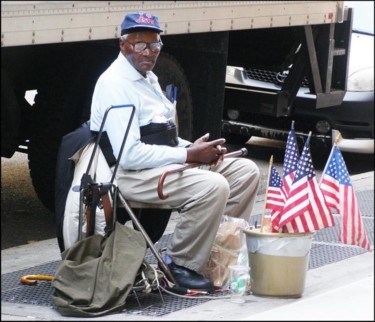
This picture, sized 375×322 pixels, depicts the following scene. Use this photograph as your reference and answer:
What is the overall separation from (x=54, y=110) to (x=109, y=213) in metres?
1.95

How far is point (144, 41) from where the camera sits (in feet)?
19.0

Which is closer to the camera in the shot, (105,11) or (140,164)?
(140,164)

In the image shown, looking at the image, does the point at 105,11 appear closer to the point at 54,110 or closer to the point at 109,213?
the point at 54,110

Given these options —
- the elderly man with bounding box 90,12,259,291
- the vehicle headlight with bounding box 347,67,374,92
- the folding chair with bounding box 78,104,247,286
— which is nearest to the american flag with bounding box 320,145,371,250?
the elderly man with bounding box 90,12,259,291

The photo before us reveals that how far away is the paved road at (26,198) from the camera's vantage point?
24.3 feet

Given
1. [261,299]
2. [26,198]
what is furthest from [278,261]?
[26,198]

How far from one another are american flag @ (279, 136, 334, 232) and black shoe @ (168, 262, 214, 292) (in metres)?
0.47

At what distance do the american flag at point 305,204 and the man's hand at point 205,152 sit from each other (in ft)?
1.32

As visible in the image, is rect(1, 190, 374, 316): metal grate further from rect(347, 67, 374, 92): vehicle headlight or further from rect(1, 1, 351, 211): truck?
rect(347, 67, 374, 92): vehicle headlight

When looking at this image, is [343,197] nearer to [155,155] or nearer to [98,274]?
[155,155]

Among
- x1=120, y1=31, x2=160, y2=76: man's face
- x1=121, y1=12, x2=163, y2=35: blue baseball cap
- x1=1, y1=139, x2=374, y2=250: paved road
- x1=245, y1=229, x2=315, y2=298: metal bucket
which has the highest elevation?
x1=121, y1=12, x2=163, y2=35: blue baseball cap

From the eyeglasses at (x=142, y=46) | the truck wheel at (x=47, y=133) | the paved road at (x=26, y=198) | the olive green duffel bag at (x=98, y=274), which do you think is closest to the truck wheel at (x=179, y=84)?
the truck wheel at (x=47, y=133)

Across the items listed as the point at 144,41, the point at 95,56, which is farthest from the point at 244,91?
the point at 144,41

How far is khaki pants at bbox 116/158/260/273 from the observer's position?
555 cm
